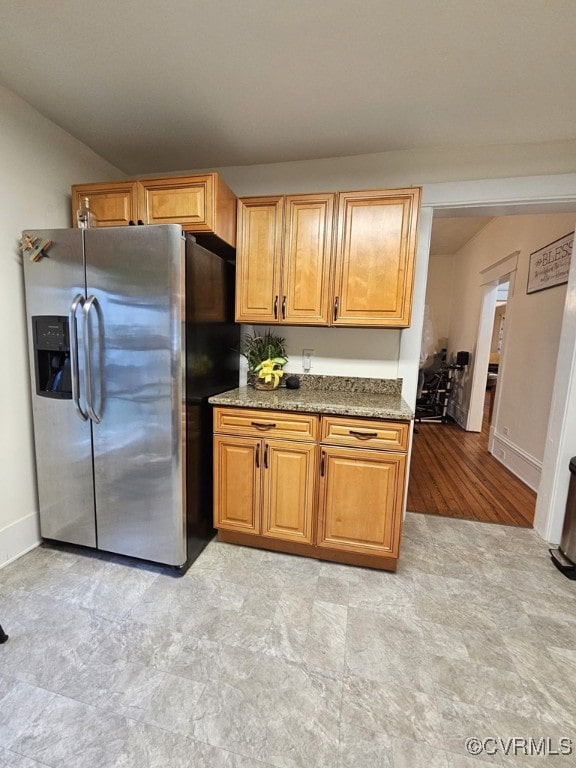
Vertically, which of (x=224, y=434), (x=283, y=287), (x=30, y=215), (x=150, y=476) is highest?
(x=30, y=215)

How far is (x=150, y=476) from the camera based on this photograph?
182 cm

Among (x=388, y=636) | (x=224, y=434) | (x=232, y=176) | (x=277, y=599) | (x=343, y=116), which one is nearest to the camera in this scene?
(x=388, y=636)

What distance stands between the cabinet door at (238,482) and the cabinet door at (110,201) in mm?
1497

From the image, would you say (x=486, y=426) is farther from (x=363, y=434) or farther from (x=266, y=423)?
(x=266, y=423)

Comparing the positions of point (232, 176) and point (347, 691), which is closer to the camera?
point (347, 691)

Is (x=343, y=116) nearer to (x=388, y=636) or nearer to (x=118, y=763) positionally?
(x=388, y=636)

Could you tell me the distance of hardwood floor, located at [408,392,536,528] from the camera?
2.69 metres

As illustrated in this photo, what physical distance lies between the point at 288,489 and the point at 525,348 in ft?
10.1

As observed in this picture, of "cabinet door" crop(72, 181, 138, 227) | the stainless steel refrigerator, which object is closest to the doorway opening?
the stainless steel refrigerator

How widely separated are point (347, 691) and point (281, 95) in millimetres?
2760

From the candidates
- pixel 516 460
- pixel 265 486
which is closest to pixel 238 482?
pixel 265 486

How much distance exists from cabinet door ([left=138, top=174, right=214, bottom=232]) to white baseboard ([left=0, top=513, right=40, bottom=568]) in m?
1.99

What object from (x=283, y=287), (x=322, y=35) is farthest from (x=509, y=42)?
(x=283, y=287)

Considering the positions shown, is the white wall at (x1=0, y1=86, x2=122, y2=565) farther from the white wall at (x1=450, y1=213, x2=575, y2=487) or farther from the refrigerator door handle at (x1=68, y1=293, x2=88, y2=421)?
the white wall at (x1=450, y1=213, x2=575, y2=487)
